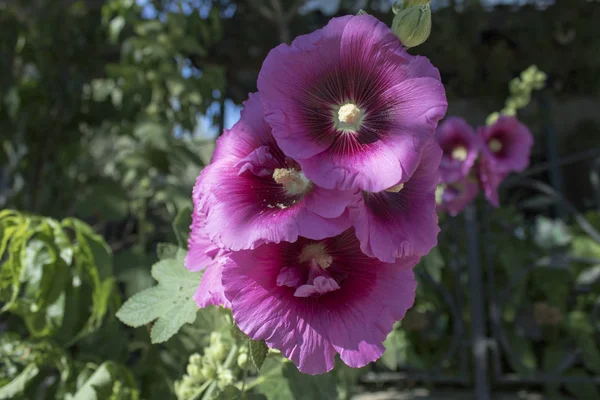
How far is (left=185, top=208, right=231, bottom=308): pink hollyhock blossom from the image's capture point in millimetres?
505

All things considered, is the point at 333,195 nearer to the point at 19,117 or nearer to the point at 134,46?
the point at 134,46

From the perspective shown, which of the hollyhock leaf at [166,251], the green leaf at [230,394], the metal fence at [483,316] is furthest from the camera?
the metal fence at [483,316]

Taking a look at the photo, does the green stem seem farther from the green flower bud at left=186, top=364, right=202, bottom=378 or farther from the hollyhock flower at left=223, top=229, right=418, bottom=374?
the hollyhock flower at left=223, top=229, right=418, bottom=374

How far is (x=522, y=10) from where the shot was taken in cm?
307

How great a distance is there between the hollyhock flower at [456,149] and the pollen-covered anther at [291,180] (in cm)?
71

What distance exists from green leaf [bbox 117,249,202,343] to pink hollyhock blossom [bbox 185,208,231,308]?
0.04m

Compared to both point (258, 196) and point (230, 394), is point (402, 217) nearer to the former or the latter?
point (258, 196)

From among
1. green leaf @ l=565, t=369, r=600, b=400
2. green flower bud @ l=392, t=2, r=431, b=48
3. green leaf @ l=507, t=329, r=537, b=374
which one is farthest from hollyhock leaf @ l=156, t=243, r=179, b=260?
green leaf @ l=565, t=369, r=600, b=400

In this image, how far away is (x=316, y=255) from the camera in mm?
503

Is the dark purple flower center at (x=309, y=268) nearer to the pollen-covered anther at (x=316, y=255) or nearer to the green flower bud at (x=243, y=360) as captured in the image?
the pollen-covered anther at (x=316, y=255)

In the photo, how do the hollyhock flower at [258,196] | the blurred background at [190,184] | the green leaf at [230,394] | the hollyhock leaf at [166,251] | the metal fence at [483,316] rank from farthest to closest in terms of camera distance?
the metal fence at [483,316] → the blurred background at [190,184] → the hollyhock leaf at [166,251] → the green leaf at [230,394] → the hollyhock flower at [258,196]

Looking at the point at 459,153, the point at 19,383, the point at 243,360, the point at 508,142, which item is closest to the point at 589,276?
the point at 508,142

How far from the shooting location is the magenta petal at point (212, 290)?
19.7 inches

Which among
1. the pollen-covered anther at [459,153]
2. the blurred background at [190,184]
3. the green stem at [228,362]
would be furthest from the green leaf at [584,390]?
the green stem at [228,362]
